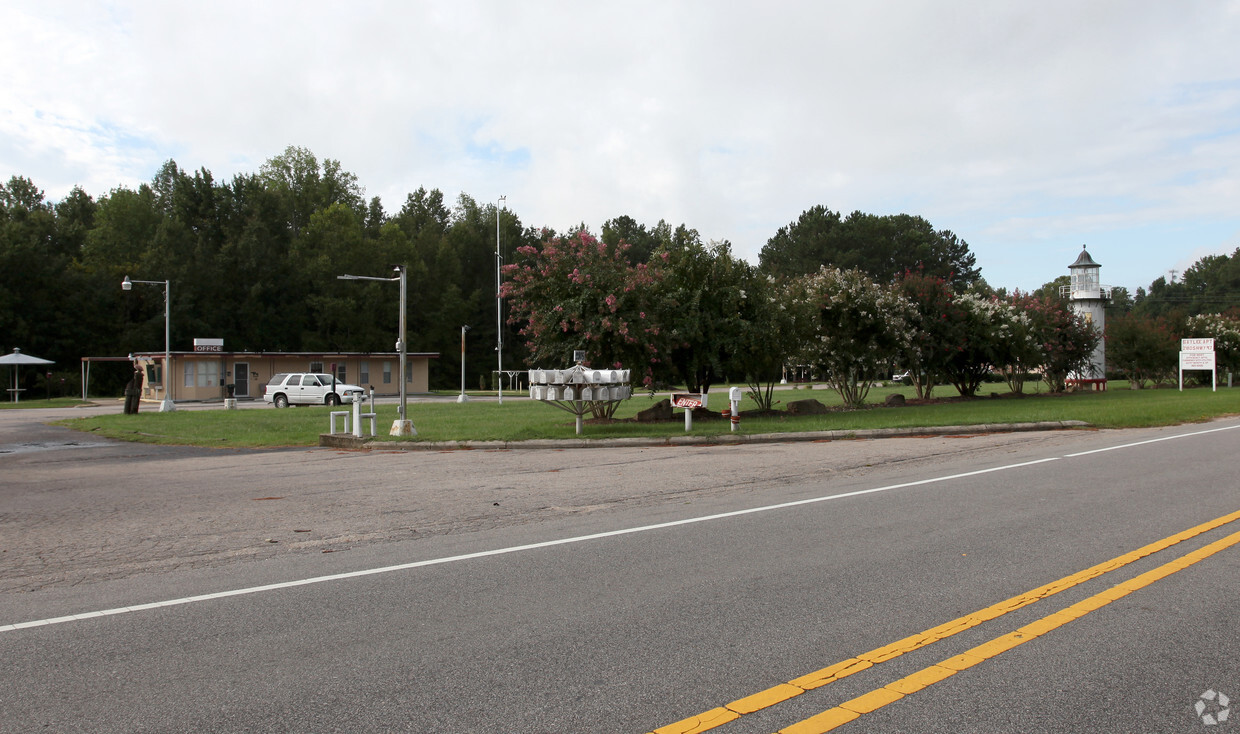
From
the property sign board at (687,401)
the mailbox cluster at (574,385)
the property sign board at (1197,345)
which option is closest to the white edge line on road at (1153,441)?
the property sign board at (687,401)

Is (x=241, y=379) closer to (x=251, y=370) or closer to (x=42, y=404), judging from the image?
(x=251, y=370)

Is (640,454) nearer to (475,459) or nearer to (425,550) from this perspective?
(475,459)

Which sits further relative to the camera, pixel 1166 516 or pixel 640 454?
pixel 640 454

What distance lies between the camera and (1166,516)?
821cm

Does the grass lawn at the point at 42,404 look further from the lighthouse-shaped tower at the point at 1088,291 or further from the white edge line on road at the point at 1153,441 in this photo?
the lighthouse-shaped tower at the point at 1088,291

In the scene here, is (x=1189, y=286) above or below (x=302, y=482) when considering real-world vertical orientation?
above

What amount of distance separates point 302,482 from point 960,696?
10.6m

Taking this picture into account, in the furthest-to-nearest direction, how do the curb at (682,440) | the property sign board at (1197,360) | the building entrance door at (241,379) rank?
A: the building entrance door at (241,379)
the property sign board at (1197,360)
the curb at (682,440)

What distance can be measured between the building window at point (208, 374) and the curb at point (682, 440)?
123ft

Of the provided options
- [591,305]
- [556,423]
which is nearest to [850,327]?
[591,305]

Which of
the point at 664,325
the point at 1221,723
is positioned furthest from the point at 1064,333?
the point at 1221,723

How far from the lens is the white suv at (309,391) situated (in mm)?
41125
